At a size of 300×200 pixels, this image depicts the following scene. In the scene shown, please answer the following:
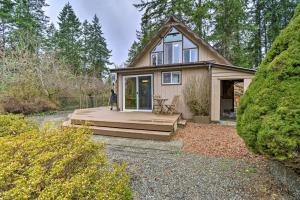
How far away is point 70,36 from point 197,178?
29.0m

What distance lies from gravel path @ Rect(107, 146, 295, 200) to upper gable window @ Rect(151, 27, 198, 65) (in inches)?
307

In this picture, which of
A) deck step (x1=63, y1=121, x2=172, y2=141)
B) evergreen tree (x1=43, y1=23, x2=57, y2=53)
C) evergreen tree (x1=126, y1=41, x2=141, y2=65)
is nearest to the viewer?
deck step (x1=63, y1=121, x2=172, y2=141)

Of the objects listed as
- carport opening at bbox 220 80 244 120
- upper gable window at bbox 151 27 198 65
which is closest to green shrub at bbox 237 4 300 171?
upper gable window at bbox 151 27 198 65

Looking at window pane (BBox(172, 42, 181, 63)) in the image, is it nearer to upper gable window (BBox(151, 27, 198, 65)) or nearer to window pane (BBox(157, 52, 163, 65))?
upper gable window (BBox(151, 27, 198, 65))

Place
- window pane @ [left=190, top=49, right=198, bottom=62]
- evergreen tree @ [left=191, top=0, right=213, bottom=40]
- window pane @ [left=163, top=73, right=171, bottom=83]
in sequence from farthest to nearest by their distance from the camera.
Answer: evergreen tree @ [left=191, top=0, right=213, bottom=40] → window pane @ [left=190, top=49, right=198, bottom=62] → window pane @ [left=163, top=73, right=171, bottom=83]

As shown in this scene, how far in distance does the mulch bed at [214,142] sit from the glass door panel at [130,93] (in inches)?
151

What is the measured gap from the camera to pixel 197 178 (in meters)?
3.25

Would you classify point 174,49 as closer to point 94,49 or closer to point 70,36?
point 94,49

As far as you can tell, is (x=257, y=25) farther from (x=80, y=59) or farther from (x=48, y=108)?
(x=80, y=59)

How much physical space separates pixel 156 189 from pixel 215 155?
2194 mm

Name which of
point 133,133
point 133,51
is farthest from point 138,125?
point 133,51

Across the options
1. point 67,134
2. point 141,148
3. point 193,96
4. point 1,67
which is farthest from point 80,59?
point 67,134

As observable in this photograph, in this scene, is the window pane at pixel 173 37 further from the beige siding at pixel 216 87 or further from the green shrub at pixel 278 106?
the green shrub at pixel 278 106

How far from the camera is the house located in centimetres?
825
